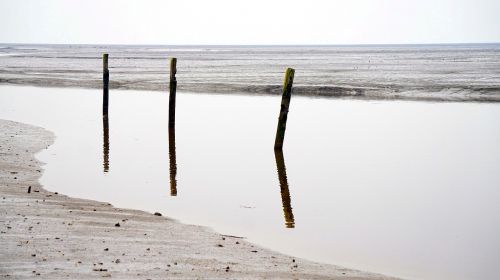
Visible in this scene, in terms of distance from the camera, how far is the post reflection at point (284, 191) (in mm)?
10020

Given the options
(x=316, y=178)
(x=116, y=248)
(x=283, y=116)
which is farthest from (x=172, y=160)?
(x=116, y=248)

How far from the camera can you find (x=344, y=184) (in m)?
12.7

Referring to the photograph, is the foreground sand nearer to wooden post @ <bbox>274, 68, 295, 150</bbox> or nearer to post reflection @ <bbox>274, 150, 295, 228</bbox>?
post reflection @ <bbox>274, 150, 295, 228</bbox>

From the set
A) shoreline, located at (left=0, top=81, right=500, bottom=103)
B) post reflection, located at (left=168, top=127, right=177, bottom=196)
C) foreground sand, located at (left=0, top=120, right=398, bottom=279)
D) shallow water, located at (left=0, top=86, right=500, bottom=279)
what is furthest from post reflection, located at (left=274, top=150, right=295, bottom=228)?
shoreline, located at (left=0, top=81, right=500, bottom=103)

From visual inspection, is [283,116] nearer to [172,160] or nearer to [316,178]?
[172,160]

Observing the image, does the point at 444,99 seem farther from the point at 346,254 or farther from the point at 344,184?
the point at 346,254

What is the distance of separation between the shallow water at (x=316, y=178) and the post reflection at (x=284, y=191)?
0.09 ft

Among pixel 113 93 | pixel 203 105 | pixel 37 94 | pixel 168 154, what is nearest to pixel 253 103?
pixel 203 105

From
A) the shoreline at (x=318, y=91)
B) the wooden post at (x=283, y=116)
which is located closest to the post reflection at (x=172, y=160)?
the wooden post at (x=283, y=116)

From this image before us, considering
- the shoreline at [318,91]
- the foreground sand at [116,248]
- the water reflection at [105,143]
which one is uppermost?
the shoreline at [318,91]

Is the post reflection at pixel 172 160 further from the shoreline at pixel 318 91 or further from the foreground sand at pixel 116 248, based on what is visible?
the shoreline at pixel 318 91

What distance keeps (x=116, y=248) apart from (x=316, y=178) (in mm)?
6286

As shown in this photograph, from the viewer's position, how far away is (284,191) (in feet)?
39.7

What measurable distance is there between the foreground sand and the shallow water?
614 mm
